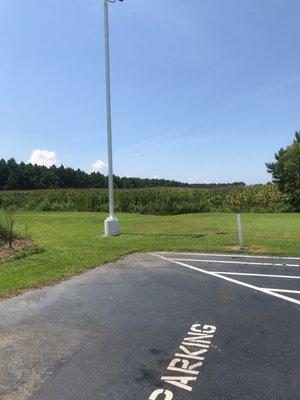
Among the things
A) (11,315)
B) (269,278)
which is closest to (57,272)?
(11,315)

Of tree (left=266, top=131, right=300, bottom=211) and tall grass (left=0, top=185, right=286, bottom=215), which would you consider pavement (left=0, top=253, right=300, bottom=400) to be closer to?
tall grass (left=0, top=185, right=286, bottom=215)

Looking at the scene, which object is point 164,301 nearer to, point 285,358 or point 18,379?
point 285,358

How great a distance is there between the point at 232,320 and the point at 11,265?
19.5ft

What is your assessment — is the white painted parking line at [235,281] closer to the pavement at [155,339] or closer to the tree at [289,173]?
the pavement at [155,339]

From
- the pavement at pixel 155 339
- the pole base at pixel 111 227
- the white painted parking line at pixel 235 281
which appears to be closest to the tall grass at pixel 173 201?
the pole base at pixel 111 227

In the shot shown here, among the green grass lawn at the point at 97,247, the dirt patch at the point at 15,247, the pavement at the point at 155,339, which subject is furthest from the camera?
the dirt patch at the point at 15,247

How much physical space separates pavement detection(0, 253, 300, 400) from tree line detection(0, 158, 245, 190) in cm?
7277

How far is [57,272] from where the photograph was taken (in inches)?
396

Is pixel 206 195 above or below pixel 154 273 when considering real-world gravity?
above

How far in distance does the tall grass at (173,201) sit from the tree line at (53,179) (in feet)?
132

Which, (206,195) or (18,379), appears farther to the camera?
(206,195)

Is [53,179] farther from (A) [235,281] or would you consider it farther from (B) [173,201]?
(A) [235,281]

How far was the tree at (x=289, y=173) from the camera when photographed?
1420 inches

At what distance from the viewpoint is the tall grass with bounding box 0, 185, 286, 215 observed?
3656cm
